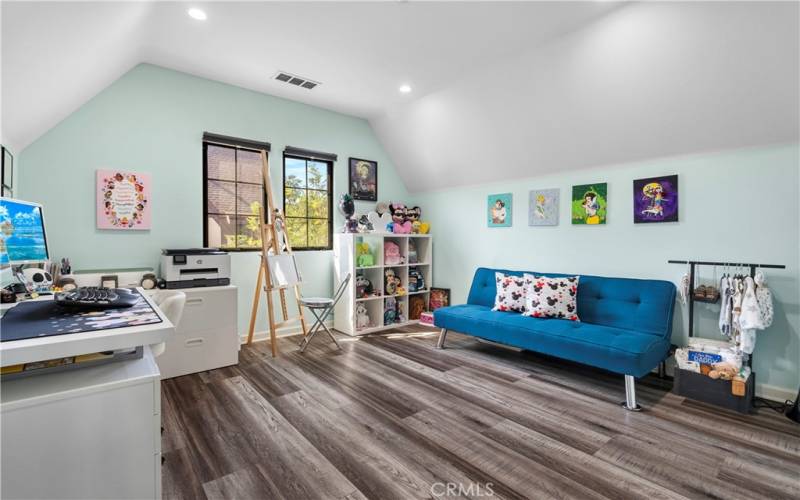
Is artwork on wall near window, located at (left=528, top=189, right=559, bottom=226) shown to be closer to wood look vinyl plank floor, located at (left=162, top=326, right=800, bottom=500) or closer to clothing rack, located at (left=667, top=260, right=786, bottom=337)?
clothing rack, located at (left=667, top=260, right=786, bottom=337)

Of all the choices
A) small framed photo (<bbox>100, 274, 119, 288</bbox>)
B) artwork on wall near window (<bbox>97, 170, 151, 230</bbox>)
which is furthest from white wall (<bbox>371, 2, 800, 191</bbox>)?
small framed photo (<bbox>100, 274, 119, 288</bbox>)

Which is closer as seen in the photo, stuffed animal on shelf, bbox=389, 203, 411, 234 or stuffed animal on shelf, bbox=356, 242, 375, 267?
stuffed animal on shelf, bbox=356, 242, 375, 267

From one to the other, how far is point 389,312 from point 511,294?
164cm

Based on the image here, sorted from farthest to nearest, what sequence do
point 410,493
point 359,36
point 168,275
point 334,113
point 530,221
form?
point 334,113
point 530,221
point 168,275
point 359,36
point 410,493

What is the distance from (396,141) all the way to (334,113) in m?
0.84

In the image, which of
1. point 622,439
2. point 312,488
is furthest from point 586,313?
point 312,488

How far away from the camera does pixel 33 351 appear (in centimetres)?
105

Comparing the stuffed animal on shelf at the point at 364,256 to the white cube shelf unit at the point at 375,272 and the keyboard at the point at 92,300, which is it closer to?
the white cube shelf unit at the point at 375,272

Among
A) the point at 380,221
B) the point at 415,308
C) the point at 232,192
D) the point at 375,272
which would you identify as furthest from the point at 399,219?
the point at 232,192

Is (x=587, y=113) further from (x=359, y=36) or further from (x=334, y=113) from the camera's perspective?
(x=334, y=113)

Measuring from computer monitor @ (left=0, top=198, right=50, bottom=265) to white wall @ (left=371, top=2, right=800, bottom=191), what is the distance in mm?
3364

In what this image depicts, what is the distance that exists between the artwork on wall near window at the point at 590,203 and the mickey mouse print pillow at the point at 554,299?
611mm

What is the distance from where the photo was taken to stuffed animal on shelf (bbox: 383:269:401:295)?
468 cm

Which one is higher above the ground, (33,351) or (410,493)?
(33,351)
